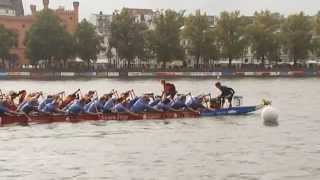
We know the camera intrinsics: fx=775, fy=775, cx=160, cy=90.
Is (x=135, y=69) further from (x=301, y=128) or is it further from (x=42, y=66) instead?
(x=301, y=128)

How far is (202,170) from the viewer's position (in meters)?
29.9

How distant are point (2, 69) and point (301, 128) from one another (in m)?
92.7

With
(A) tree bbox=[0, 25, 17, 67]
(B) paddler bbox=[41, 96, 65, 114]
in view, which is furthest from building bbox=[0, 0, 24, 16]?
(B) paddler bbox=[41, 96, 65, 114]

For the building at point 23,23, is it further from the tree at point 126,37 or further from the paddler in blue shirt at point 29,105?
the paddler in blue shirt at point 29,105

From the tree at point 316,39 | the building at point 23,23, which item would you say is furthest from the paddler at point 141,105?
the tree at point 316,39

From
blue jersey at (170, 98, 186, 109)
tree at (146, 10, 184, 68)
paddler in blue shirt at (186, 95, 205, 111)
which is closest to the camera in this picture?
blue jersey at (170, 98, 186, 109)

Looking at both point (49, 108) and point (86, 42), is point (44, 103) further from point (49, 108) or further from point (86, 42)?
point (86, 42)

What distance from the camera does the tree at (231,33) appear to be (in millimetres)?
135125

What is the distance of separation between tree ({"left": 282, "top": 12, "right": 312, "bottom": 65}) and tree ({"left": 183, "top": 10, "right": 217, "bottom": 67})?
14.1m

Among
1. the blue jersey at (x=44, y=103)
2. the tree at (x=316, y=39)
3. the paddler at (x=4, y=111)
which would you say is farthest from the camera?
the tree at (x=316, y=39)

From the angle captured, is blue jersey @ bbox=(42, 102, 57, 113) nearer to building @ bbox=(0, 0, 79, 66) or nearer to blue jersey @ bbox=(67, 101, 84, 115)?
blue jersey @ bbox=(67, 101, 84, 115)

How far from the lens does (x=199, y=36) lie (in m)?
134

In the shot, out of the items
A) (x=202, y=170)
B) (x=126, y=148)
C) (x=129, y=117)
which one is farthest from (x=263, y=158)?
(x=129, y=117)

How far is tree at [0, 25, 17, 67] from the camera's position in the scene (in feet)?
438
